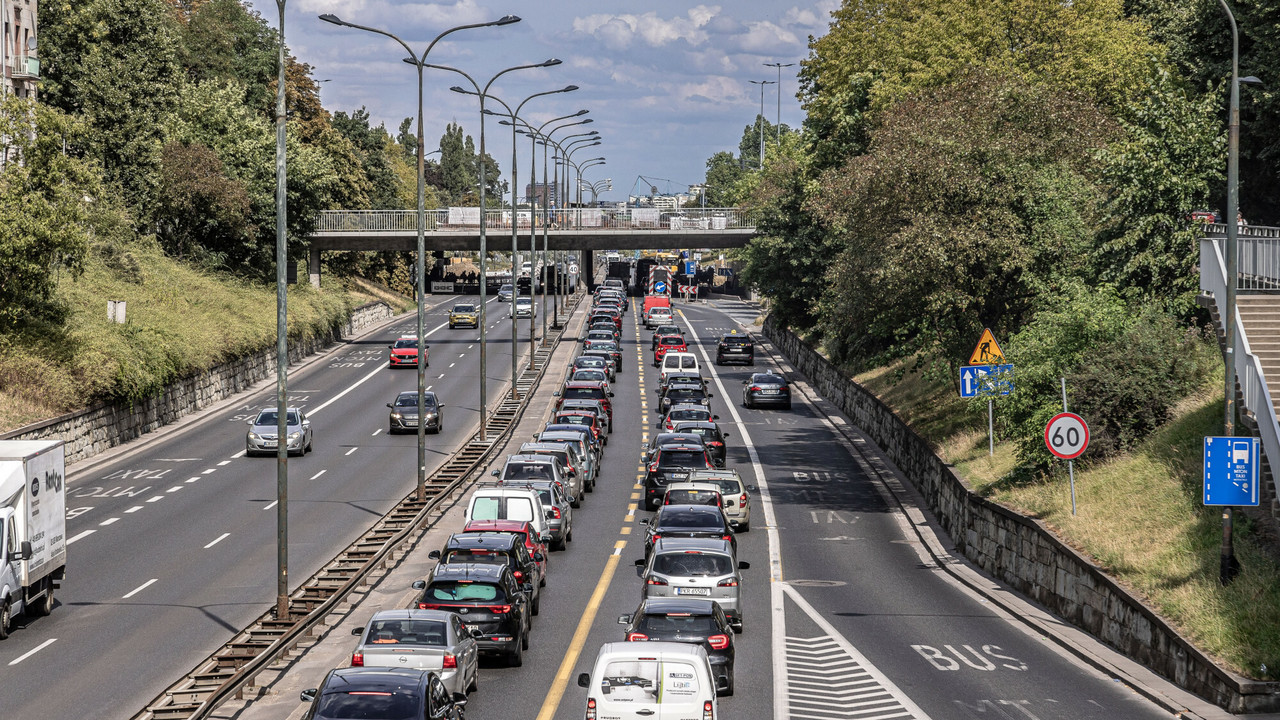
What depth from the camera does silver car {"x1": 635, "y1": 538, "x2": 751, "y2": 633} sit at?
2384 centimetres

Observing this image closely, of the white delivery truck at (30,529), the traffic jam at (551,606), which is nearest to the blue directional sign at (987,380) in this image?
the traffic jam at (551,606)

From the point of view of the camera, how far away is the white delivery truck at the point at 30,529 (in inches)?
966

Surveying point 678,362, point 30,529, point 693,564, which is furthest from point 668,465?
point 678,362

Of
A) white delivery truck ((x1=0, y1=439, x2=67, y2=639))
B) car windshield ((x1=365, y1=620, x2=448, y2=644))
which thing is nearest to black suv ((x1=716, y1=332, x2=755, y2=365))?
white delivery truck ((x1=0, y1=439, x2=67, y2=639))

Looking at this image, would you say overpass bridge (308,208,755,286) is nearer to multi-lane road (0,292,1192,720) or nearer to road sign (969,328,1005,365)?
multi-lane road (0,292,1192,720)

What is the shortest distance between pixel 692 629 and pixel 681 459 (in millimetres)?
18631

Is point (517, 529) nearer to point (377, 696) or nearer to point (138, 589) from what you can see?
point (138, 589)

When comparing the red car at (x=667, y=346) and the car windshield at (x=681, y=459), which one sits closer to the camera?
the car windshield at (x=681, y=459)

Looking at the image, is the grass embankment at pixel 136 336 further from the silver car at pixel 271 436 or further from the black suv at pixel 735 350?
the black suv at pixel 735 350

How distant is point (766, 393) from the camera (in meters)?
62.2

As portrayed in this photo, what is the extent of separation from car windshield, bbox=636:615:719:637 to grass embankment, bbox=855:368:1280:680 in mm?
7300

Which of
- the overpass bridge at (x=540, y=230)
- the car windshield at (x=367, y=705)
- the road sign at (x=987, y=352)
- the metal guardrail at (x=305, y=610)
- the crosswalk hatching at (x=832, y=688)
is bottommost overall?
the crosswalk hatching at (x=832, y=688)

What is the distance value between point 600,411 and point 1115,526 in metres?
28.1

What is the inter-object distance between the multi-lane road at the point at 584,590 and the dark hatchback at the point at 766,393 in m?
5.72
